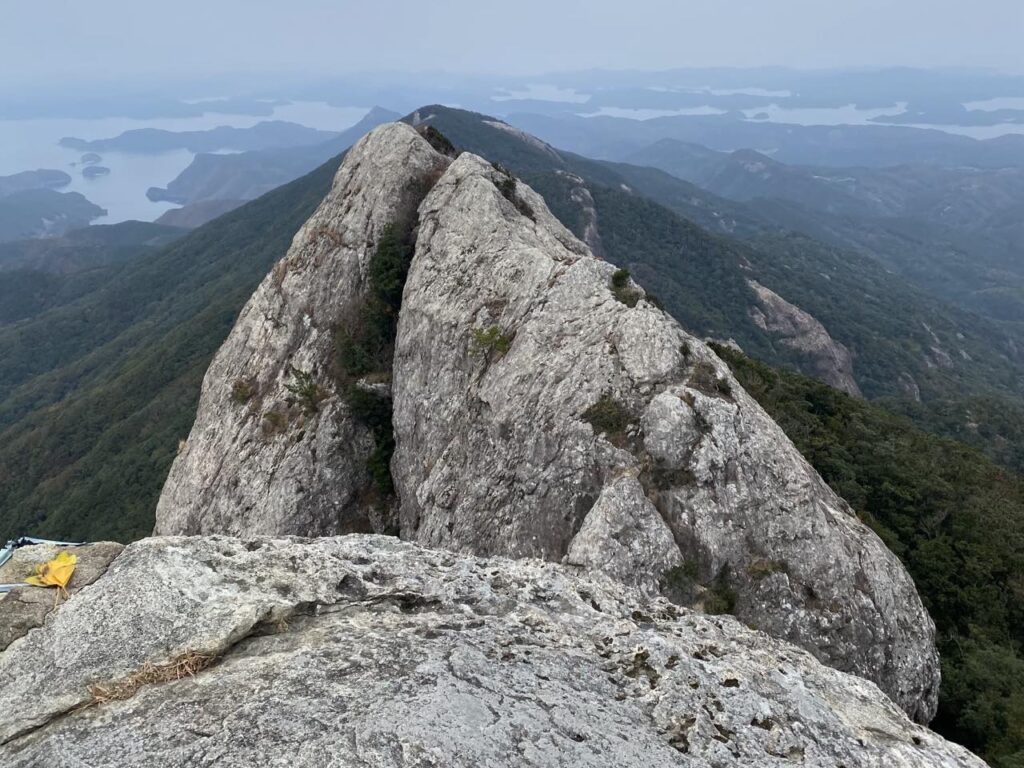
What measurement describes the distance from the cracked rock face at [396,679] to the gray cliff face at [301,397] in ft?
64.5

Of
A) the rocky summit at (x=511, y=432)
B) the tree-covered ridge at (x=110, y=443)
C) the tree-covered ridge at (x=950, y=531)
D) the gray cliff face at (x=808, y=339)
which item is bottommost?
the tree-covered ridge at (x=110, y=443)

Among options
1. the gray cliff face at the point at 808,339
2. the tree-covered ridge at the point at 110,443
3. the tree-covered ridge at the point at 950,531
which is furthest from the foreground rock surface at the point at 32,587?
the gray cliff face at the point at 808,339

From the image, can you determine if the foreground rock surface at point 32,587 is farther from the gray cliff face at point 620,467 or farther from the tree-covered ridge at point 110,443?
the tree-covered ridge at point 110,443

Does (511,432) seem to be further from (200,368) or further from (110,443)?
(200,368)

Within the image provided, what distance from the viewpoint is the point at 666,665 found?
12.4 metres

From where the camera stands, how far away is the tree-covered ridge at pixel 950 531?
22297 millimetres

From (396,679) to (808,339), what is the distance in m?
154

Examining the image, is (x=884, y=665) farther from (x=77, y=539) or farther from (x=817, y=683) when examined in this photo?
(x=77, y=539)

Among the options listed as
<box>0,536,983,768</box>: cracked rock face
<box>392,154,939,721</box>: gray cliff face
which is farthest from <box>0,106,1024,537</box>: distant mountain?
<box>0,536,983,768</box>: cracked rock face

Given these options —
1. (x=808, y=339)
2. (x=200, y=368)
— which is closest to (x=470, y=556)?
(x=200, y=368)

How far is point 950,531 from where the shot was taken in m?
32.9

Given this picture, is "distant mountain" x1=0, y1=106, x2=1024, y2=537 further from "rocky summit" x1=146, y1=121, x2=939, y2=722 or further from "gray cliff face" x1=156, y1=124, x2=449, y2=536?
"rocky summit" x1=146, y1=121, x2=939, y2=722

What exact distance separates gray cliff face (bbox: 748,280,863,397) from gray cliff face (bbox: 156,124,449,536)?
114 meters

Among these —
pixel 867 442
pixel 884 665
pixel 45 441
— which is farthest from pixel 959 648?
pixel 45 441
